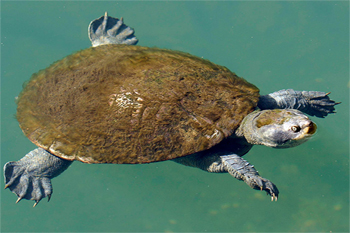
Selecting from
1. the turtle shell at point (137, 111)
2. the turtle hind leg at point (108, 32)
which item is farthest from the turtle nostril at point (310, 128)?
the turtle hind leg at point (108, 32)

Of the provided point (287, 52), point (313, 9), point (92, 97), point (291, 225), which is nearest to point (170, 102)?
point (92, 97)

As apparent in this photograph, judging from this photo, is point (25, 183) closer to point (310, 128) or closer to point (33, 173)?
point (33, 173)

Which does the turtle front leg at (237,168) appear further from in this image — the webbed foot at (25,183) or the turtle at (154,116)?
the webbed foot at (25,183)

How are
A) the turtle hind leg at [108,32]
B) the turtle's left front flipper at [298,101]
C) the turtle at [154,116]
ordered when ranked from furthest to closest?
the turtle hind leg at [108,32], the turtle's left front flipper at [298,101], the turtle at [154,116]

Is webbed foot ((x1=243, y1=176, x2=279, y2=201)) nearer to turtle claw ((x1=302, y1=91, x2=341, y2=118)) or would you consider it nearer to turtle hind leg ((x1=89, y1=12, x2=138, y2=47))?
turtle claw ((x1=302, y1=91, x2=341, y2=118))

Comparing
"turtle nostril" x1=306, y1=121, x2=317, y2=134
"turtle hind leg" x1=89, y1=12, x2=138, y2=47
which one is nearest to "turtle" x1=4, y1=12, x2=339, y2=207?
"turtle nostril" x1=306, y1=121, x2=317, y2=134

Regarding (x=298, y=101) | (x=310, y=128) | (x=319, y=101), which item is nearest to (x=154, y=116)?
(x=310, y=128)

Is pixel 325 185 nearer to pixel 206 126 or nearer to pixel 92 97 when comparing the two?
pixel 206 126
